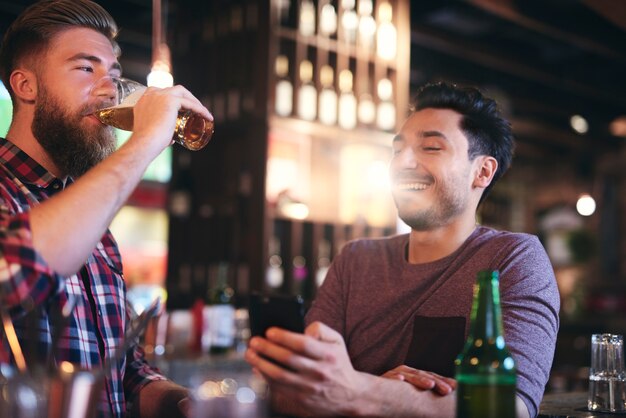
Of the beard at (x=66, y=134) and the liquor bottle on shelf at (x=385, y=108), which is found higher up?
the liquor bottle on shelf at (x=385, y=108)

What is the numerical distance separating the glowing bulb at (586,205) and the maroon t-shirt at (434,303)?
309 inches

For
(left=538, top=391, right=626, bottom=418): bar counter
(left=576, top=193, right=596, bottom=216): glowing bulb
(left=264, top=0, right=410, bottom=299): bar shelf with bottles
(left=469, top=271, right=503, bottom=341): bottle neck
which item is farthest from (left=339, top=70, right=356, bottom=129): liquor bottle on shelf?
(left=576, top=193, right=596, bottom=216): glowing bulb

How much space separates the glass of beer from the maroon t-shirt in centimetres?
70

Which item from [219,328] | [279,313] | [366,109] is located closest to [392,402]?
[279,313]

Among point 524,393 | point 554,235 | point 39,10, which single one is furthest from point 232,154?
A: point 554,235

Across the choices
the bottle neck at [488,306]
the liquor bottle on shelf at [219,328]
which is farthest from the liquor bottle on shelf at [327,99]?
the bottle neck at [488,306]

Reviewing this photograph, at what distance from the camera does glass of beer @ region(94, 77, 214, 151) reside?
1.59m

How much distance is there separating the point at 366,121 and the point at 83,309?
12.3 feet

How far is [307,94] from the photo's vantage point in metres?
4.75

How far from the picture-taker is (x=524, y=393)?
1.52 m

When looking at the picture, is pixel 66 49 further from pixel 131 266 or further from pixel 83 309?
pixel 131 266

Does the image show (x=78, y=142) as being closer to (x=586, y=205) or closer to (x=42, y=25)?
(x=42, y=25)

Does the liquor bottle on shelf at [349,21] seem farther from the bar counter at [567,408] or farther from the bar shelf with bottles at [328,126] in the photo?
the bar counter at [567,408]

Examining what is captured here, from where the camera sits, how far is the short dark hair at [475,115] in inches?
86.7
